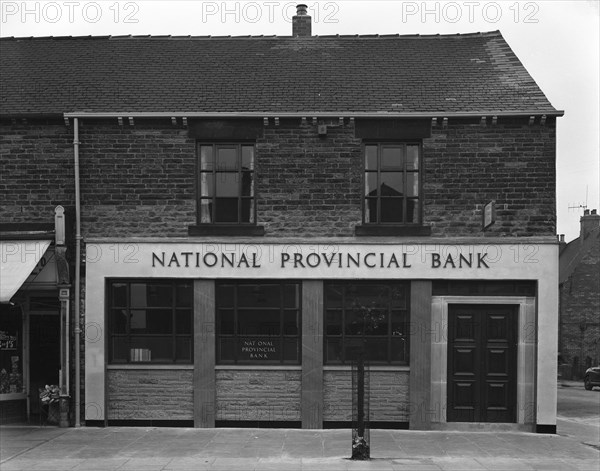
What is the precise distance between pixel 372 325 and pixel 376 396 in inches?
55.7

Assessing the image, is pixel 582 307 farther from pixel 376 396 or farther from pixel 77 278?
pixel 77 278

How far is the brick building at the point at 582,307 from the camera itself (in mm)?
36844

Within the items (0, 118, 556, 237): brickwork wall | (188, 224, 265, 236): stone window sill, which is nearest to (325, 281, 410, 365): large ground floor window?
(0, 118, 556, 237): brickwork wall

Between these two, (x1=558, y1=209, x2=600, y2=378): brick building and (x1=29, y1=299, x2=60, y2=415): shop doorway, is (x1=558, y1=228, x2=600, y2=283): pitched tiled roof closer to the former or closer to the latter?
(x1=558, y1=209, x2=600, y2=378): brick building

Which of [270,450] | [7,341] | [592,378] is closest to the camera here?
[270,450]

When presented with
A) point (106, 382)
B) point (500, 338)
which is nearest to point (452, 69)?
point (500, 338)

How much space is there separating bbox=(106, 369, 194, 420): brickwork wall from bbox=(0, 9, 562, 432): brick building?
0.03 meters

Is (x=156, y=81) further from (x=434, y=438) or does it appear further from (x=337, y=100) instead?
(x=434, y=438)

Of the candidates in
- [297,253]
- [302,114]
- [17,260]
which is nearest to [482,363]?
[297,253]

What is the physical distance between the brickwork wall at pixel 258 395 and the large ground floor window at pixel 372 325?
3.16ft

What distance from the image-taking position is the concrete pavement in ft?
31.9

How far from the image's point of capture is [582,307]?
122 ft

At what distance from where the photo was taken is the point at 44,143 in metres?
13.1

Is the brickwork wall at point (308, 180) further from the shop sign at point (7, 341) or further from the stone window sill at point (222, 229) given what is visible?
the shop sign at point (7, 341)
